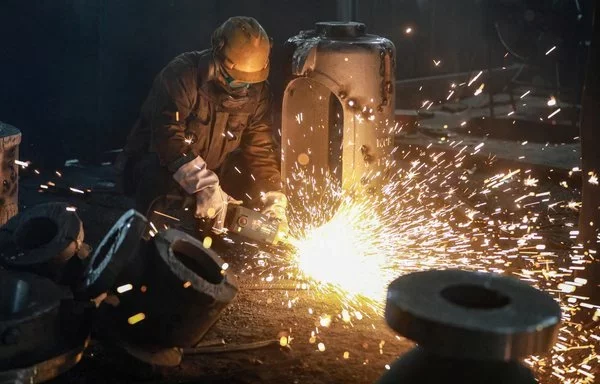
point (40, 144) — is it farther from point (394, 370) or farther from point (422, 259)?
point (394, 370)

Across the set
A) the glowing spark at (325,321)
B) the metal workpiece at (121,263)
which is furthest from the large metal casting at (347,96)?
the metal workpiece at (121,263)

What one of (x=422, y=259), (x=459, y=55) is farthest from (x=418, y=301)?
(x=459, y=55)

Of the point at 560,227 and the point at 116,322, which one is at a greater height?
the point at 116,322

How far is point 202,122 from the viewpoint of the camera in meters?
5.32

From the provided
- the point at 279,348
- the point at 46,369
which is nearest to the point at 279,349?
the point at 279,348

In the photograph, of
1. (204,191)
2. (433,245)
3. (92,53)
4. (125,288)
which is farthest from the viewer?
(92,53)

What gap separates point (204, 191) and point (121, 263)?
1470 mm

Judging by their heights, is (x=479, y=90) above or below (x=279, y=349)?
below

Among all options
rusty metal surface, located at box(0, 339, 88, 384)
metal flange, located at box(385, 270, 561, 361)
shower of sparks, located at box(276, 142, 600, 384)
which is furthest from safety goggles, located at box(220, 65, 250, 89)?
metal flange, located at box(385, 270, 561, 361)

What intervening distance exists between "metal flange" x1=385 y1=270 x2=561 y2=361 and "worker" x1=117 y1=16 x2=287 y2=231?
2.14m

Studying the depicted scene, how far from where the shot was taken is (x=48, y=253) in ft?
12.7

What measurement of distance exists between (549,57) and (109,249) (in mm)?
8976

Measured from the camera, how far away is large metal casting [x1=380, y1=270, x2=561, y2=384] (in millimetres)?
2557

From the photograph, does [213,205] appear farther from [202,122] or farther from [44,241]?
[44,241]
